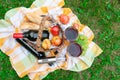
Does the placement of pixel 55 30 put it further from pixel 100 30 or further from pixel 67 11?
pixel 100 30

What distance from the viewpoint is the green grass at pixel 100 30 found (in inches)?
171

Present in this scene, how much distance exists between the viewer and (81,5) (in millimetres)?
4570

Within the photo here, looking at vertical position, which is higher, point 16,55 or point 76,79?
point 16,55

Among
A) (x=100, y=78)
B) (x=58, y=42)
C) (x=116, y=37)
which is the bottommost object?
(x=100, y=78)

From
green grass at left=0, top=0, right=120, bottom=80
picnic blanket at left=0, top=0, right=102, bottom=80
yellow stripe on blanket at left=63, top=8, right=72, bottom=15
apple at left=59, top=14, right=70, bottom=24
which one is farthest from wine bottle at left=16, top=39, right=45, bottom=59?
yellow stripe on blanket at left=63, top=8, right=72, bottom=15

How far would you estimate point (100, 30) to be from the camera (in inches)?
181

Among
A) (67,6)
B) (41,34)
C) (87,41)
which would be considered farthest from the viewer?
(67,6)

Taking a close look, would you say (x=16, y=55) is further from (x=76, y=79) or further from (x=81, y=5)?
(x=81, y=5)

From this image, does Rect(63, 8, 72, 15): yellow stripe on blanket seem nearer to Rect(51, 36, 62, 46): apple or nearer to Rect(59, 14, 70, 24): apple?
Rect(59, 14, 70, 24): apple

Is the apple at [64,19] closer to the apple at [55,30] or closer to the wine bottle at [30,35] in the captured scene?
the apple at [55,30]

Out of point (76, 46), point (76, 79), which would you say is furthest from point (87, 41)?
point (76, 79)

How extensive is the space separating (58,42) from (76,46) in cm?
21

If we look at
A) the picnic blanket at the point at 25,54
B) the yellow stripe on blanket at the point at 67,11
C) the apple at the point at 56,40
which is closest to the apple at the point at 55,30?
the apple at the point at 56,40

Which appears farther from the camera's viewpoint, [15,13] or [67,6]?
[67,6]
